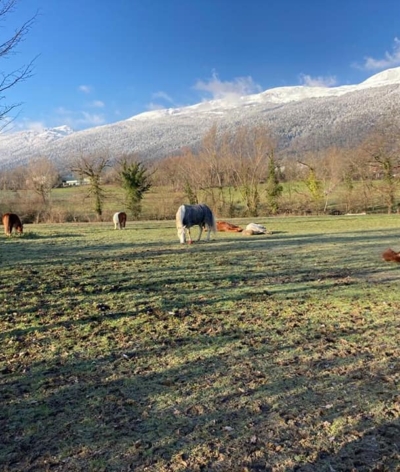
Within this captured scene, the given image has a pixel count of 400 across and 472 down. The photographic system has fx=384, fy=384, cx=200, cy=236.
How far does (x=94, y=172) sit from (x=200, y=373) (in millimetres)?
39842

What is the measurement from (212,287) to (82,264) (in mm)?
4375

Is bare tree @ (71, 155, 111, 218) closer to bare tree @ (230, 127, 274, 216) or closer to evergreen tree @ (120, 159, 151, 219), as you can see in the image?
evergreen tree @ (120, 159, 151, 219)

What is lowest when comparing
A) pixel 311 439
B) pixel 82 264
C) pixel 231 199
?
pixel 311 439

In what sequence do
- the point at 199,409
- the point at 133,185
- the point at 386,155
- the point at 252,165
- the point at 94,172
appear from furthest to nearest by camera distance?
the point at 252,165 < the point at 94,172 < the point at 133,185 < the point at 386,155 < the point at 199,409

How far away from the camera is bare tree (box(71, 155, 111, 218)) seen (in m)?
39.5

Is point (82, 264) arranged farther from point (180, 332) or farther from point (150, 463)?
point (150, 463)

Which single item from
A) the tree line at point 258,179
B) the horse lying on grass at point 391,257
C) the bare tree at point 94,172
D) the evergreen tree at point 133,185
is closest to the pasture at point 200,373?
the horse lying on grass at point 391,257

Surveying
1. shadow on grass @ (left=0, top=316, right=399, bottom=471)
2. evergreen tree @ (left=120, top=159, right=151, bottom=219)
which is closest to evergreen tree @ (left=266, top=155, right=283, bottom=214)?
evergreen tree @ (left=120, top=159, right=151, bottom=219)

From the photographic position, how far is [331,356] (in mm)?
4367

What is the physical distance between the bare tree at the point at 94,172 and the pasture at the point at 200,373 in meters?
31.9

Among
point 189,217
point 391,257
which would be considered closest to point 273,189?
point 189,217

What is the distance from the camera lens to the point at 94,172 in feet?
136

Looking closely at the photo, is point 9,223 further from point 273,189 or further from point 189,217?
point 273,189

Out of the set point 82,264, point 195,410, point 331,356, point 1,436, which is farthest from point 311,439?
point 82,264
